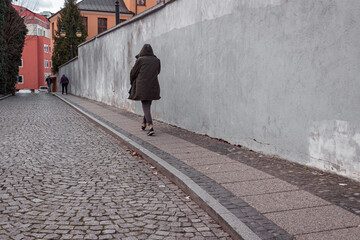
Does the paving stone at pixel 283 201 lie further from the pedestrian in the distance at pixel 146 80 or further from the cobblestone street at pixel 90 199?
the pedestrian in the distance at pixel 146 80

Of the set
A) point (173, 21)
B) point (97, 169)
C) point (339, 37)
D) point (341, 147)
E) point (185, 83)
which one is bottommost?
point (97, 169)

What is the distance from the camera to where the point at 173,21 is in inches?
391

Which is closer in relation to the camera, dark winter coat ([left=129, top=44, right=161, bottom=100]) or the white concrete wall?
the white concrete wall

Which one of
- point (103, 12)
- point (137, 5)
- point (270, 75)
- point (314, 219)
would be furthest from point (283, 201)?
point (103, 12)

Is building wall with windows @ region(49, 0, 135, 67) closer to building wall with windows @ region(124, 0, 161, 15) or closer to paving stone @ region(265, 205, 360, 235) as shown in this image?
building wall with windows @ region(124, 0, 161, 15)

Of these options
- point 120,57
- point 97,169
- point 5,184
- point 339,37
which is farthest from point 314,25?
point 120,57

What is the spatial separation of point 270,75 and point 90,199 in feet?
10.9

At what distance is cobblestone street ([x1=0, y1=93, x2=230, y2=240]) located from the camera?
351cm

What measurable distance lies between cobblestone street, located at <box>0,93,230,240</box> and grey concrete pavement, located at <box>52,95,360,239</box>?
34cm

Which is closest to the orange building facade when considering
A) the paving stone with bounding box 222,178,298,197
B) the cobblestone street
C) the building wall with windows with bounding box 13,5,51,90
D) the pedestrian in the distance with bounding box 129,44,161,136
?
the building wall with windows with bounding box 13,5,51,90

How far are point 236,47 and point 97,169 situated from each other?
10.6ft

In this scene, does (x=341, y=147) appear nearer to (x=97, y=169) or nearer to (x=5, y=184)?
(x=97, y=169)

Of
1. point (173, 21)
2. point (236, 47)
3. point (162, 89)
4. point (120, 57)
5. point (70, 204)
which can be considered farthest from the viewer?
point (120, 57)

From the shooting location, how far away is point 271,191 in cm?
430
